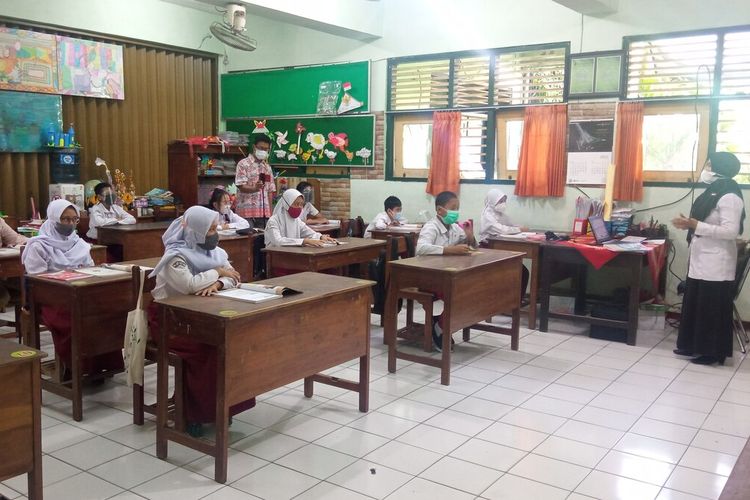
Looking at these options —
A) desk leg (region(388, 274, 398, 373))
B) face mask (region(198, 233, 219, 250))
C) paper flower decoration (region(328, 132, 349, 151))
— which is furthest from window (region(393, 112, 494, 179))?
face mask (region(198, 233, 219, 250))

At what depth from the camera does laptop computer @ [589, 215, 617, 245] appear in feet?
19.8

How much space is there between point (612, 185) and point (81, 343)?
17.0 ft

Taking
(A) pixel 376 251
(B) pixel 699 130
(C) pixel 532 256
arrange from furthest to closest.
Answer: (B) pixel 699 130 → (C) pixel 532 256 → (A) pixel 376 251

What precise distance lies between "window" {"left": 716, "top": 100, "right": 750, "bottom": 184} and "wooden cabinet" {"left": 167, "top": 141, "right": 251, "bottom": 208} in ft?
19.5

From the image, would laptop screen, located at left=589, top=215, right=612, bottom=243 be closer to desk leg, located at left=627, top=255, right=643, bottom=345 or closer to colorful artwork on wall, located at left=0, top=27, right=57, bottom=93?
desk leg, located at left=627, top=255, right=643, bottom=345

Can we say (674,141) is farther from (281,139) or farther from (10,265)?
(10,265)

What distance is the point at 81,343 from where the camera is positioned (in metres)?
3.82

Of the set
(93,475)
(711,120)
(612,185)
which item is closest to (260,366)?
(93,475)

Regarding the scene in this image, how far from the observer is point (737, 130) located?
6.32 meters

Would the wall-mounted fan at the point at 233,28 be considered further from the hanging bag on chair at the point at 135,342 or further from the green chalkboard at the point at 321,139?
the hanging bag on chair at the point at 135,342

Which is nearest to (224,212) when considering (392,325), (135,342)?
(392,325)

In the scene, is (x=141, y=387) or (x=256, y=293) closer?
(x=256, y=293)

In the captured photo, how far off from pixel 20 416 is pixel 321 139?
22.4 feet

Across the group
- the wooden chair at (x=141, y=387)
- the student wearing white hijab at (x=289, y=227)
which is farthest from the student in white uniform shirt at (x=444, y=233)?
the wooden chair at (x=141, y=387)
